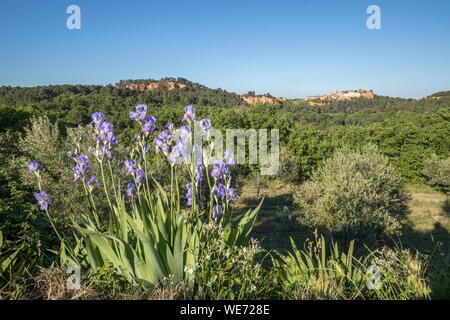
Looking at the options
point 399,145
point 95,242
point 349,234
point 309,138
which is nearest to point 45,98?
point 309,138

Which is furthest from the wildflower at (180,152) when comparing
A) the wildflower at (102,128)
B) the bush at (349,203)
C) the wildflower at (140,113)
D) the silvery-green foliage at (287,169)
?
the silvery-green foliage at (287,169)

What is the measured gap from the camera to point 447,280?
260 centimetres

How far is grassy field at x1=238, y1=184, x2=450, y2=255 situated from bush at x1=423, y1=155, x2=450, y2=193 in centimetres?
95

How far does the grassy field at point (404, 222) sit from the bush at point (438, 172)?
95cm

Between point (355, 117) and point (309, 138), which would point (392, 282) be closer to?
point (309, 138)

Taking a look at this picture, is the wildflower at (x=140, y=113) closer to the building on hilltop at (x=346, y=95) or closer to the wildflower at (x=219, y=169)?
the wildflower at (x=219, y=169)

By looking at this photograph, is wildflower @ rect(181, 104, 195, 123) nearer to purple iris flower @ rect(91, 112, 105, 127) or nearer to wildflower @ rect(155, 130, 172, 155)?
wildflower @ rect(155, 130, 172, 155)

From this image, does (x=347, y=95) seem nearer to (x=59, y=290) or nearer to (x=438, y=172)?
(x=438, y=172)

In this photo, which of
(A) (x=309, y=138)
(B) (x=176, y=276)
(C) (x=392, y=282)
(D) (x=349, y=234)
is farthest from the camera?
(A) (x=309, y=138)

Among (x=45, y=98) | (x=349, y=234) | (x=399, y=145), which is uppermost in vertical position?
(x=45, y=98)

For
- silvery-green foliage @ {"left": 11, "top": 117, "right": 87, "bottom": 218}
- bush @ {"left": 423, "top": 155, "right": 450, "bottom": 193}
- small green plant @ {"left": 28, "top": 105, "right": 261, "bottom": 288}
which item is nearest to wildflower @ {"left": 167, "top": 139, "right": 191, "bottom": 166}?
small green plant @ {"left": 28, "top": 105, "right": 261, "bottom": 288}

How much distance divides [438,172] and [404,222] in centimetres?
1131

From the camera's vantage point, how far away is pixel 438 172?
85.4 ft
